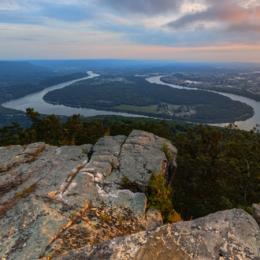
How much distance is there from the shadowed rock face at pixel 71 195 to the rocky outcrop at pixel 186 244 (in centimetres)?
111

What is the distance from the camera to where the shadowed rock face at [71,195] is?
1175 centimetres

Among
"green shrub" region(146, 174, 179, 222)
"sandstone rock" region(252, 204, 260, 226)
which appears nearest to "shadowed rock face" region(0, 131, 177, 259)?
"green shrub" region(146, 174, 179, 222)

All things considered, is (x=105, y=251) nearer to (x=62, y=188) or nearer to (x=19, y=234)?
(x=19, y=234)

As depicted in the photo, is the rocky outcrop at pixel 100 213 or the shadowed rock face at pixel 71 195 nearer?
the rocky outcrop at pixel 100 213

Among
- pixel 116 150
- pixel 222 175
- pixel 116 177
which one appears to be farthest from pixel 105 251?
pixel 222 175

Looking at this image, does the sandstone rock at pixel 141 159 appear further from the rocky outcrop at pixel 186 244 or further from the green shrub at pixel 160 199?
the rocky outcrop at pixel 186 244

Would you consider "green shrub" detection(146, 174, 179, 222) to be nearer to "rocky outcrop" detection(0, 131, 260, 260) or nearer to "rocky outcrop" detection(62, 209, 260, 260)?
"rocky outcrop" detection(0, 131, 260, 260)

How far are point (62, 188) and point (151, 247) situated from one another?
7.35m

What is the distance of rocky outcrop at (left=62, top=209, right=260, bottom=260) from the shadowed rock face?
111 cm

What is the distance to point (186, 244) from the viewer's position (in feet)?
30.5

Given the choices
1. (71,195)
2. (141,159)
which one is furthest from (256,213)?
(141,159)

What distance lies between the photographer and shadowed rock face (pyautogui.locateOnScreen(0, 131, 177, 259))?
11750 millimetres

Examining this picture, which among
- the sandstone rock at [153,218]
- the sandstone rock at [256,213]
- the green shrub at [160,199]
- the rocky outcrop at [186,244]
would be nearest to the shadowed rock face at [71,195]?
the sandstone rock at [153,218]

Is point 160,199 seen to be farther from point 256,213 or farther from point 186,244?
point 186,244
